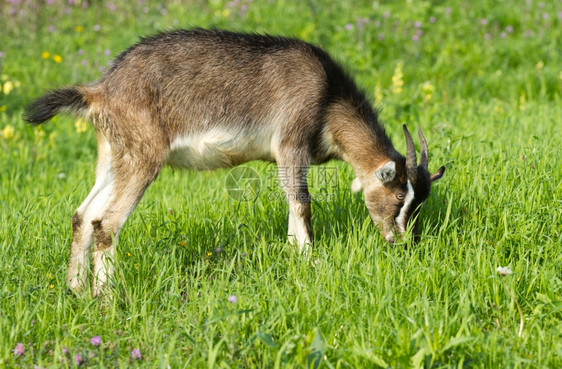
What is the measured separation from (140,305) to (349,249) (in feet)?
4.90

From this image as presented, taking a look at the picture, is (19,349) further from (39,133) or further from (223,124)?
(39,133)

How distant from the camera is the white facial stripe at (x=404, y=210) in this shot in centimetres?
459

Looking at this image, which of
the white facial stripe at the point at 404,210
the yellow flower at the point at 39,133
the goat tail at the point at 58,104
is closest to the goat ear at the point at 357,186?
the white facial stripe at the point at 404,210

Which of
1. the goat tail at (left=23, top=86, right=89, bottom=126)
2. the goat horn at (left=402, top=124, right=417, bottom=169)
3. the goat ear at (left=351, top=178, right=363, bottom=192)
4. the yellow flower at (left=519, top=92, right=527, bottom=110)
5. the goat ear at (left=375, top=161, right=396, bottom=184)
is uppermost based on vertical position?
the goat tail at (left=23, top=86, right=89, bottom=126)

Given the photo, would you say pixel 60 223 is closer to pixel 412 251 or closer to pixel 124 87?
pixel 124 87

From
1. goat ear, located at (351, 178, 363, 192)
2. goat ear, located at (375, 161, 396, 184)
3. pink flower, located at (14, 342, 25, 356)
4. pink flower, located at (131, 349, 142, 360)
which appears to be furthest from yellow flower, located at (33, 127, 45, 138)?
pink flower, located at (131, 349, 142, 360)

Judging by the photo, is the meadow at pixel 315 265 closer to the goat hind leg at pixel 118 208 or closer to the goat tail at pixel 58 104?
the goat hind leg at pixel 118 208

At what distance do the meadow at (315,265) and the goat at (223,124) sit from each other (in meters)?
0.27

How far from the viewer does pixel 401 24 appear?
34.2 feet

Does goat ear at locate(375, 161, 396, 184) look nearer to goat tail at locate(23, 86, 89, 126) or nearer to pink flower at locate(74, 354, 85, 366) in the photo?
goat tail at locate(23, 86, 89, 126)

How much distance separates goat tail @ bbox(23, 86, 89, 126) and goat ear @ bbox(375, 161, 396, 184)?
2086mm

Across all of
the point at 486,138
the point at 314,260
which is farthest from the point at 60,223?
the point at 486,138

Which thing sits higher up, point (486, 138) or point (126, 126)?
point (126, 126)

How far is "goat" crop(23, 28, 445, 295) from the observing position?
171 inches
